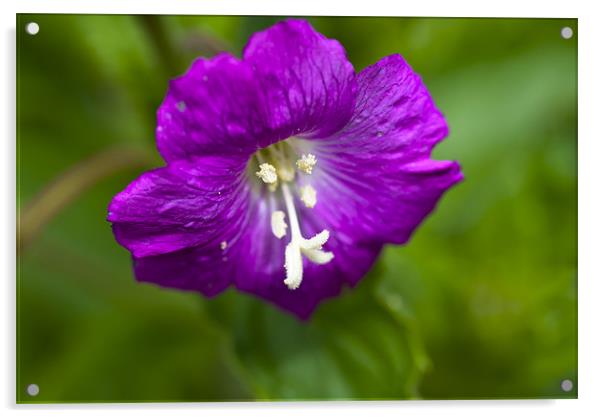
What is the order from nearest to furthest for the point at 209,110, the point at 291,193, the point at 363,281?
the point at 209,110 < the point at 291,193 < the point at 363,281

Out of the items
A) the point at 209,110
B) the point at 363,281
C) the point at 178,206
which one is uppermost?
the point at 209,110

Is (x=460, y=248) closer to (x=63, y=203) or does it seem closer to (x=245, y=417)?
(x=245, y=417)

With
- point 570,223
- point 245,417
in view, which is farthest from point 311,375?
point 570,223

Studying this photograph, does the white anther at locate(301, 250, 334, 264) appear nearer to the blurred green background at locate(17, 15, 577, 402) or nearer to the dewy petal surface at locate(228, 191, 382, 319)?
the dewy petal surface at locate(228, 191, 382, 319)
